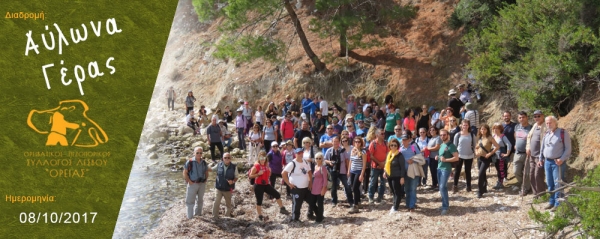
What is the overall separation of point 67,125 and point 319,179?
468 centimetres

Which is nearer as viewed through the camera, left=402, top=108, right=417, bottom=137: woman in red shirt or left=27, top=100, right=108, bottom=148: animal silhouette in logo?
left=27, top=100, right=108, bottom=148: animal silhouette in logo

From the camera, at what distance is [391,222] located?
1048 centimetres

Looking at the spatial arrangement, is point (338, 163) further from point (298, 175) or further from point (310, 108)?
point (310, 108)

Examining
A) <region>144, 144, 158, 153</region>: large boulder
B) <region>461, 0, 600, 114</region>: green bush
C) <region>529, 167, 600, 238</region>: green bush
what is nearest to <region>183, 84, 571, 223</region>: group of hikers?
<region>529, 167, 600, 238</region>: green bush

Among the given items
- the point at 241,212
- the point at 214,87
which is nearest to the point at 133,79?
the point at 241,212

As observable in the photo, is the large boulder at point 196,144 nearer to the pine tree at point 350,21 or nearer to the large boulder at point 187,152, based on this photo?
the large boulder at point 187,152

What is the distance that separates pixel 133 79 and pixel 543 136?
24.6ft

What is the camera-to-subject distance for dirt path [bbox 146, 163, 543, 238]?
986 centimetres

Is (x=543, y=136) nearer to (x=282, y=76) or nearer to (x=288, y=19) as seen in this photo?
(x=282, y=76)

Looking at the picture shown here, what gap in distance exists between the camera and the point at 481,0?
18.4 metres

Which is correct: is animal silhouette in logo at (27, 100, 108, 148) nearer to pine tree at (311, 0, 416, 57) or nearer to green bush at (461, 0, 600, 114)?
green bush at (461, 0, 600, 114)

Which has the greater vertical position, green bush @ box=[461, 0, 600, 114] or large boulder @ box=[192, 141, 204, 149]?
green bush @ box=[461, 0, 600, 114]

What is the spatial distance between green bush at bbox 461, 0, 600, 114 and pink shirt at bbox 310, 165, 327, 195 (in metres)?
5.79

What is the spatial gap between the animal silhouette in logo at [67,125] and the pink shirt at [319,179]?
12.9ft
